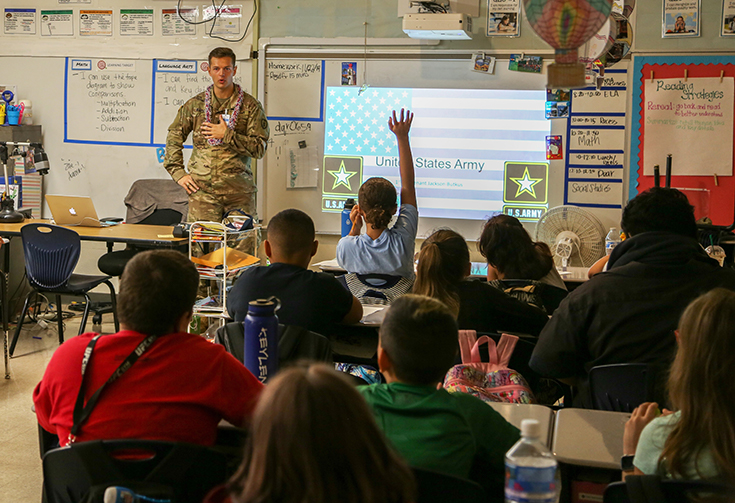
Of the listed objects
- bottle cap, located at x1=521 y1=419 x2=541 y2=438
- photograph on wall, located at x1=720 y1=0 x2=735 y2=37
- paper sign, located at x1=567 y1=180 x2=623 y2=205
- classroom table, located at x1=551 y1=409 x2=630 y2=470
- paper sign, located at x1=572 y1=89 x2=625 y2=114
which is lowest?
classroom table, located at x1=551 y1=409 x2=630 y2=470

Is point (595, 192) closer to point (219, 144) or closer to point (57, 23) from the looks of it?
point (219, 144)

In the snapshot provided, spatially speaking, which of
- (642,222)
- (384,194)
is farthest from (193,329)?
(642,222)

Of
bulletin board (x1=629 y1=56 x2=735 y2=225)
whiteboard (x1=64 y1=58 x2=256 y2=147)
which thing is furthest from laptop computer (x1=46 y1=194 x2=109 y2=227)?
bulletin board (x1=629 y1=56 x2=735 y2=225)

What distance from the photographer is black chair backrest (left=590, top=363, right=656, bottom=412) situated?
1.90 m

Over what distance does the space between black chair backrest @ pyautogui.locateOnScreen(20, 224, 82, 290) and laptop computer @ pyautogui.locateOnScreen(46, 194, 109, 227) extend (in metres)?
0.54

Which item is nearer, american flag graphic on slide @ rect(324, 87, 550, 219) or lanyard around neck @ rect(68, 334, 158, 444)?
lanyard around neck @ rect(68, 334, 158, 444)

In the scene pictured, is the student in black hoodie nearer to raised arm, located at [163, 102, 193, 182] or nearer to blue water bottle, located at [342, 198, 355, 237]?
blue water bottle, located at [342, 198, 355, 237]

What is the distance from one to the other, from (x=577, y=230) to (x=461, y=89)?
4.52 feet

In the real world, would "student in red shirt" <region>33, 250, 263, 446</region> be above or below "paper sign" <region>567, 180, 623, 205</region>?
below

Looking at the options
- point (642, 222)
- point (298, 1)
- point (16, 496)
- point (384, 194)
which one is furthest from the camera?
point (298, 1)

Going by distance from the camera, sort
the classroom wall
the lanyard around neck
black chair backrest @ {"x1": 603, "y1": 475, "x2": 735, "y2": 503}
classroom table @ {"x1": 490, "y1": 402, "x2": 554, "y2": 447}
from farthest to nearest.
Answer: the classroom wall < classroom table @ {"x1": 490, "y1": 402, "x2": 554, "y2": 447} < the lanyard around neck < black chair backrest @ {"x1": 603, "y1": 475, "x2": 735, "y2": 503}

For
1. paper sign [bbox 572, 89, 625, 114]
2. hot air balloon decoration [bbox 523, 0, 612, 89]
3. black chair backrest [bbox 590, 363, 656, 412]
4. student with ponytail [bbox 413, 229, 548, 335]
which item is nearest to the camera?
black chair backrest [bbox 590, 363, 656, 412]

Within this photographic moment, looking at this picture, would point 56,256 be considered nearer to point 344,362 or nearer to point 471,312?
point 344,362

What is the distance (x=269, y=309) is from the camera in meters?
1.70
